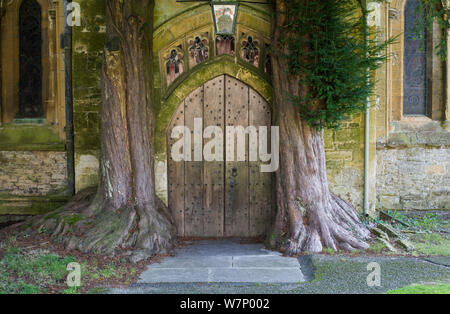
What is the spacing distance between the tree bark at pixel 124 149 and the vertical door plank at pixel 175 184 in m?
0.62

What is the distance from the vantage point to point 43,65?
789cm

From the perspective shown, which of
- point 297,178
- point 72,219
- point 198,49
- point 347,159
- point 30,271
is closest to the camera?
point 30,271

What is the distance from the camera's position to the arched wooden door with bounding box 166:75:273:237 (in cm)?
675

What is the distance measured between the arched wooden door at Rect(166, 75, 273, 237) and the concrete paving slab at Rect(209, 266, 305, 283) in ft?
5.81

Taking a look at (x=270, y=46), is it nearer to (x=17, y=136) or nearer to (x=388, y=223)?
(x=388, y=223)

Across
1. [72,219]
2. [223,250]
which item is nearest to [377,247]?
[223,250]

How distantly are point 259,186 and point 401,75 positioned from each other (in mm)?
3840

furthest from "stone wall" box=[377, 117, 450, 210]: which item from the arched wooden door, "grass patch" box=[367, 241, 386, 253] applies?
the arched wooden door

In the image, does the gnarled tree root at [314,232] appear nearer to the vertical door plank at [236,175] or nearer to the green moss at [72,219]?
the vertical door plank at [236,175]

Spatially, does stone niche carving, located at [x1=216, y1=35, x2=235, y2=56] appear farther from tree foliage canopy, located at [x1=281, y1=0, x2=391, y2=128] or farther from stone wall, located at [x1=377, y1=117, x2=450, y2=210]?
stone wall, located at [x1=377, y1=117, x2=450, y2=210]

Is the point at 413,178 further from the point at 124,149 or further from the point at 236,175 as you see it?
the point at 124,149

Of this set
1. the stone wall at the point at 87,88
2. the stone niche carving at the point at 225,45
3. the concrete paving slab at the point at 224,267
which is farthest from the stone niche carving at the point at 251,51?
the concrete paving slab at the point at 224,267

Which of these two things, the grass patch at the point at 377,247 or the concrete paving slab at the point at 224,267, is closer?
the concrete paving slab at the point at 224,267

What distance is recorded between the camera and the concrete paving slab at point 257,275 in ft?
15.2
